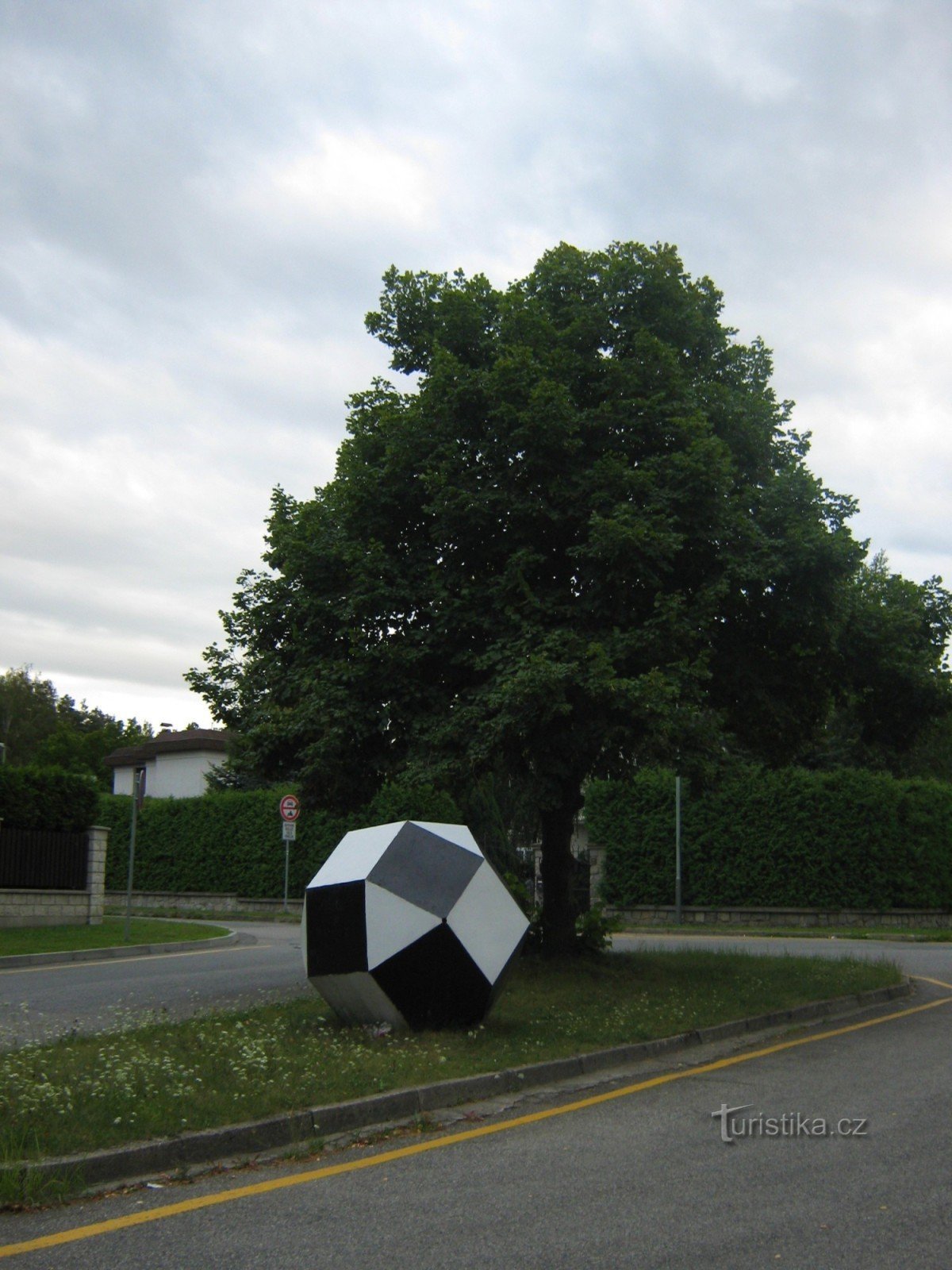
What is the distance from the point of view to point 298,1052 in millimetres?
8477

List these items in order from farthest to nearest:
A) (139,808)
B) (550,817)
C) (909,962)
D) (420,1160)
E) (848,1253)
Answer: (139,808)
(909,962)
(550,817)
(420,1160)
(848,1253)

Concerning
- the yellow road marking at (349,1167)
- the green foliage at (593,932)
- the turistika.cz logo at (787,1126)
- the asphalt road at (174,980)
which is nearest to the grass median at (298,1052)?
the green foliage at (593,932)

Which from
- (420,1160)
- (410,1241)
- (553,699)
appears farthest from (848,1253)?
(553,699)

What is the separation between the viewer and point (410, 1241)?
486 centimetres

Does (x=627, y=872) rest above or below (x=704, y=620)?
below

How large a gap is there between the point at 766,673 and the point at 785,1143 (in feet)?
30.0

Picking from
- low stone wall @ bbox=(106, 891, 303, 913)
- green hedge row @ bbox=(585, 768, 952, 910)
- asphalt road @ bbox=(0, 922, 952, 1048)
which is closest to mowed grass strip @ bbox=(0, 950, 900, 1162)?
asphalt road @ bbox=(0, 922, 952, 1048)

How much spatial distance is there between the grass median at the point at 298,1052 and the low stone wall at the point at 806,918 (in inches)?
610

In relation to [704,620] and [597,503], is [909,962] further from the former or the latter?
[597,503]

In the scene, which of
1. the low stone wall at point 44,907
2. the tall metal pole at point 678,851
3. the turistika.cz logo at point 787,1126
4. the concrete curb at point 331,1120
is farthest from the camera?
the tall metal pole at point 678,851

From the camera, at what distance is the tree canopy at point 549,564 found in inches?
489

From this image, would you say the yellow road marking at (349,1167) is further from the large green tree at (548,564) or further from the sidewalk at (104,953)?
the sidewalk at (104,953)

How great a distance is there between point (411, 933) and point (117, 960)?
11.6m

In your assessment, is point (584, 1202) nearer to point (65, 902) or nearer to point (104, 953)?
point (104, 953)
